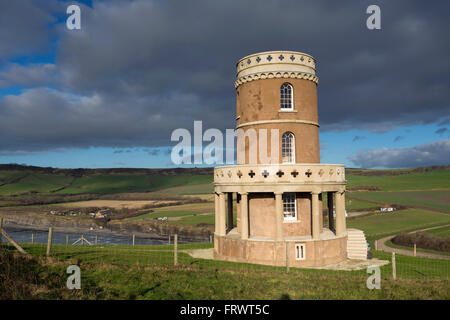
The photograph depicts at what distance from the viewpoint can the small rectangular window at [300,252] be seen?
2242 cm

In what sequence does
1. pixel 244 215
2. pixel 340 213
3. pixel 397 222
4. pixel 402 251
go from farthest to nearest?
pixel 397 222 → pixel 402 251 → pixel 340 213 → pixel 244 215

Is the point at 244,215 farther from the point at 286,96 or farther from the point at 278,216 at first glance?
the point at 286,96

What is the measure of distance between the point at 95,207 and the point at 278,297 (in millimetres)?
114237

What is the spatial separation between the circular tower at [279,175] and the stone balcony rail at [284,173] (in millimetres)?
66

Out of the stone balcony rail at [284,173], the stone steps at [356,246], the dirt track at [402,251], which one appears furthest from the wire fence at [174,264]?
the dirt track at [402,251]

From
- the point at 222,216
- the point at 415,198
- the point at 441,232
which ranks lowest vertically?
the point at 441,232

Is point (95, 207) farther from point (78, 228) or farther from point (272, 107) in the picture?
point (272, 107)

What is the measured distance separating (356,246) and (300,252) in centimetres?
544

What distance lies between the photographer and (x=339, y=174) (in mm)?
24562

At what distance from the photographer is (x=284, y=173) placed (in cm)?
2239

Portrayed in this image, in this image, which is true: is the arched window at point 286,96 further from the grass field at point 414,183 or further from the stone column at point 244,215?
the grass field at point 414,183

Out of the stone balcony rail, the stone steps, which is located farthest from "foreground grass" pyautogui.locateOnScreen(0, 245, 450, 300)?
the stone steps

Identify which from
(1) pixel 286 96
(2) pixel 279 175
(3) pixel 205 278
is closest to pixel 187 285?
(3) pixel 205 278

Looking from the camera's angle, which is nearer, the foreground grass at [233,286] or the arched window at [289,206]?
the foreground grass at [233,286]
